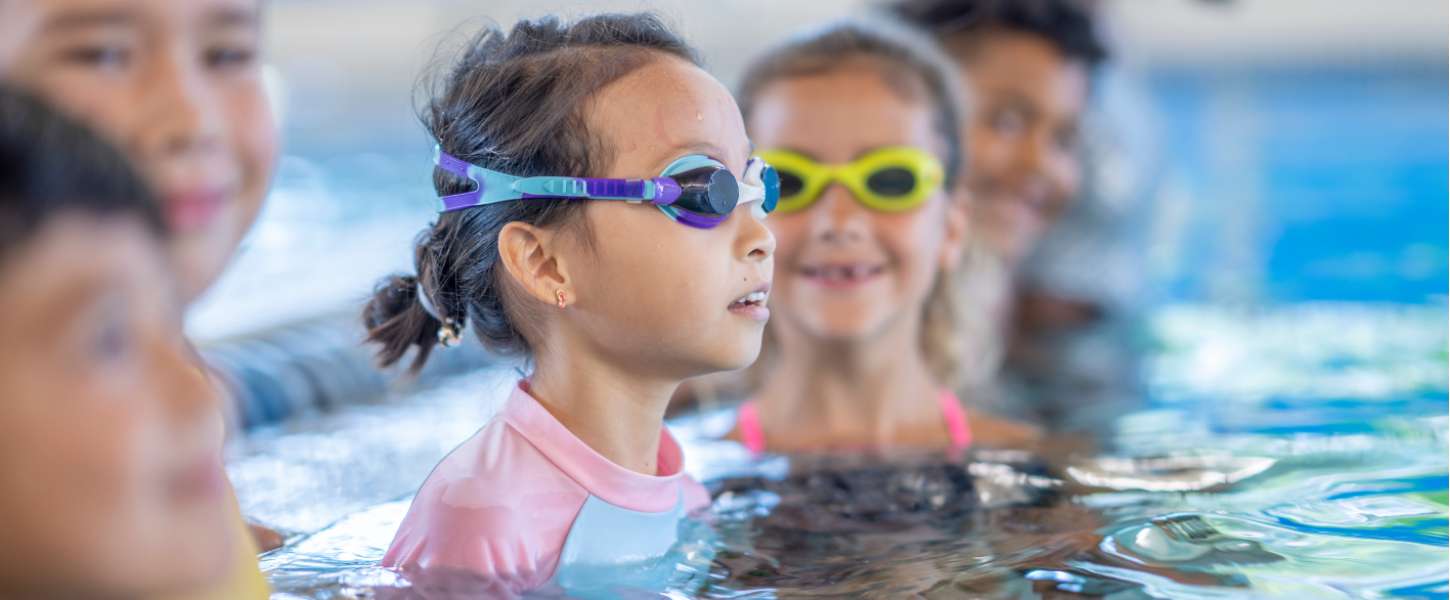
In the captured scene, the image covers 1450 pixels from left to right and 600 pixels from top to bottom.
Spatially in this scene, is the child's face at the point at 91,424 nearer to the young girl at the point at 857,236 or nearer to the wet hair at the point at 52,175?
the wet hair at the point at 52,175

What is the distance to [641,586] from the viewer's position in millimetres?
2121

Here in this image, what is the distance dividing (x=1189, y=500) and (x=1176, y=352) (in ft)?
9.43

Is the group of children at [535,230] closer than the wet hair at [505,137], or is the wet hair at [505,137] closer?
the group of children at [535,230]

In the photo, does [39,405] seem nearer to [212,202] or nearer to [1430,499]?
[212,202]

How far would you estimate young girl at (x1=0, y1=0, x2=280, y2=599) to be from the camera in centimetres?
191

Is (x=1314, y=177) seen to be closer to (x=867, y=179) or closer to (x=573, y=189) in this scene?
(x=867, y=179)

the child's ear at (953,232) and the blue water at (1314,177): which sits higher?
the blue water at (1314,177)

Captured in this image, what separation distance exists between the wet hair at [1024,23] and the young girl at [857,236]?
1.02 m

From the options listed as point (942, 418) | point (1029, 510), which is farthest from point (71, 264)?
point (942, 418)

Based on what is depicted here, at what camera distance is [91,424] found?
1212 millimetres

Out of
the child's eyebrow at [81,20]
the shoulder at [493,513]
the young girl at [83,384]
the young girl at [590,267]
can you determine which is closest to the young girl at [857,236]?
the young girl at [590,267]

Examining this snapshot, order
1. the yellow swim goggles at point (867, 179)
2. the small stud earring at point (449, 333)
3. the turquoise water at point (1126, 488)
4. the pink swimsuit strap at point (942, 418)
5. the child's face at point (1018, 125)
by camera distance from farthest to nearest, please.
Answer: the child's face at point (1018, 125)
the pink swimsuit strap at point (942, 418)
the yellow swim goggles at point (867, 179)
the small stud earring at point (449, 333)
the turquoise water at point (1126, 488)

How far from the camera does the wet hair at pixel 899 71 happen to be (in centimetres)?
329

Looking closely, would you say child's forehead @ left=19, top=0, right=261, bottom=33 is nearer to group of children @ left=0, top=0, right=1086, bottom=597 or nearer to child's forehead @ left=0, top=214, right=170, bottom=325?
group of children @ left=0, top=0, right=1086, bottom=597
